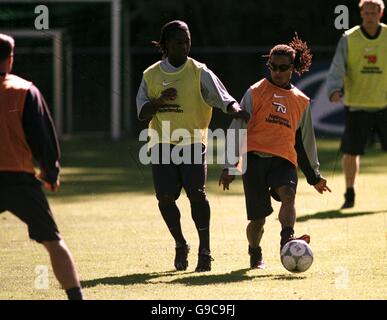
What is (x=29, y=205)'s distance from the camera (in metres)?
7.55

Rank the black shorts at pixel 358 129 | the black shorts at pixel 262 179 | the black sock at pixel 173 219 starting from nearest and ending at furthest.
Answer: the black shorts at pixel 262 179 → the black sock at pixel 173 219 → the black shorts at pixel 358 129

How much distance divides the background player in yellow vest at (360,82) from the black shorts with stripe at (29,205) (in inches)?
245

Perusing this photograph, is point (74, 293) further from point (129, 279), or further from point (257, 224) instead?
point (257, 224)

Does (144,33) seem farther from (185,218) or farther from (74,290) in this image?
(74,290)

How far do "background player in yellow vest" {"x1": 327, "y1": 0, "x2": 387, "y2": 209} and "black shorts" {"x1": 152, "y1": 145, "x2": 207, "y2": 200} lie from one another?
3.80 metres

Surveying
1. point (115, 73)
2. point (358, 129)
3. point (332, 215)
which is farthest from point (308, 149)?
point (115, 73)

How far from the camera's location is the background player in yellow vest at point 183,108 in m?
9.70

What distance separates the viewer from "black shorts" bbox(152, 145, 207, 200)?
9.77 m

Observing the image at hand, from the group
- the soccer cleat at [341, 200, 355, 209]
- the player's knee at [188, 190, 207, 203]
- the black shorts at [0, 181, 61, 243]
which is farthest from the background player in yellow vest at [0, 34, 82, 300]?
the soccer cleat at [341, 200, 355, 209]

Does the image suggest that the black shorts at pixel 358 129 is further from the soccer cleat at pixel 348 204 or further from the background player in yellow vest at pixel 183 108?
the background player in yellow vest at pixel 183 108

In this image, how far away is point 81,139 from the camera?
25.2 m

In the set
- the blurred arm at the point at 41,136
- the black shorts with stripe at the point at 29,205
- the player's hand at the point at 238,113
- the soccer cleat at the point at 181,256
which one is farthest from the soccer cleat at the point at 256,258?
the blurred arm at the point at 41,136

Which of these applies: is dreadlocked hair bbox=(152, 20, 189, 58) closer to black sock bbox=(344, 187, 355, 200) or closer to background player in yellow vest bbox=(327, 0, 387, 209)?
background player in yellow vest bbox=(327, 0, 387, 209)
